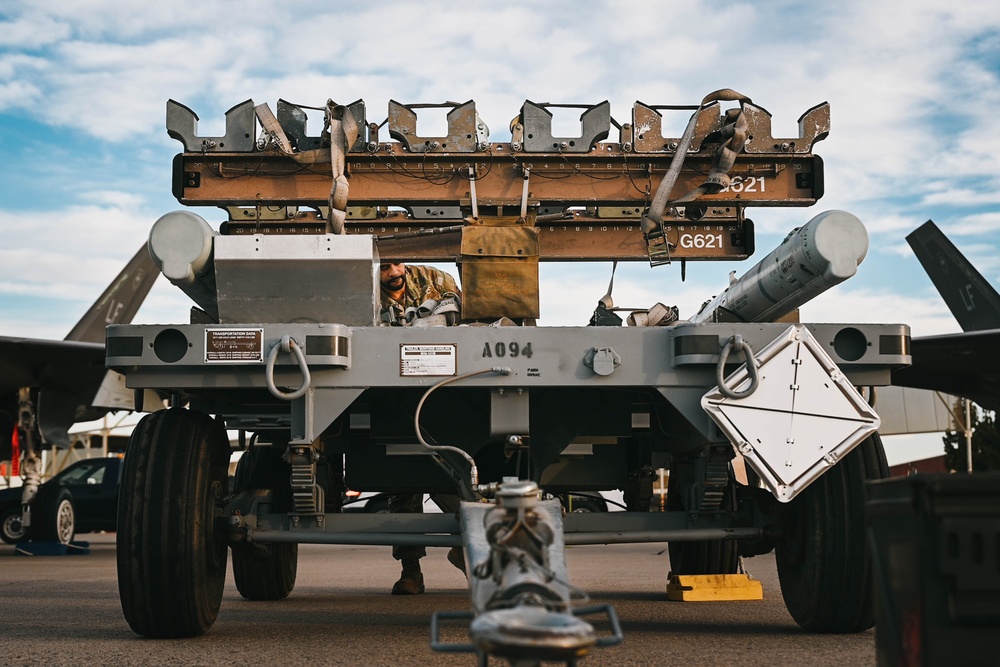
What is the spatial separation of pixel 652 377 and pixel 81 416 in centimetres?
1947

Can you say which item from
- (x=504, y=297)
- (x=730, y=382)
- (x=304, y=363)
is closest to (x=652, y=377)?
(x=730, y=382)

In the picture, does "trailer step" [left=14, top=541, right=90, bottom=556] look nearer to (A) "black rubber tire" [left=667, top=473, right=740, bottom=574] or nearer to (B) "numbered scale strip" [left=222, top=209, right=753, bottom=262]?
(A) "black rubber tire" [left=667, top=473, right=740, bottom=574]

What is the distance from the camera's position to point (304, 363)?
482cm

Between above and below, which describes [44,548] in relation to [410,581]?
below

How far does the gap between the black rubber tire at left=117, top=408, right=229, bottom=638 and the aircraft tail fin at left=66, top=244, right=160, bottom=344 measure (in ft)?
68.6

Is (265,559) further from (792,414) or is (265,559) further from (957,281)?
(957,281)

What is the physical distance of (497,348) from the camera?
16.4ft

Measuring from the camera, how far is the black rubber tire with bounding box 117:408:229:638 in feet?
16.4

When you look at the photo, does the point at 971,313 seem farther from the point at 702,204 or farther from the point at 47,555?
the point at 702,204

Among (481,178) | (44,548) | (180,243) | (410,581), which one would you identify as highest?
(481,178)

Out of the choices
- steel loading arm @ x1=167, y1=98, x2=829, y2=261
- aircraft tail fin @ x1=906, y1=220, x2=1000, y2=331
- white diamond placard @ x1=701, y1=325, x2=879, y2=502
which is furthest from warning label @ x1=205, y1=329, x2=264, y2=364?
aircraft tail fin @ x1=906, y1=220, x2=1000, y2=331

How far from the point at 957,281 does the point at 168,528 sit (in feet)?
74.9

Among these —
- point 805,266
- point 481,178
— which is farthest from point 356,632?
point 805,266

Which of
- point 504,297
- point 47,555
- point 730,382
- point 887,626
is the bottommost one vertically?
point 47,555
